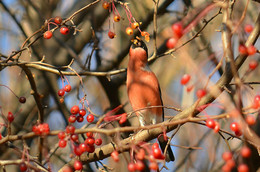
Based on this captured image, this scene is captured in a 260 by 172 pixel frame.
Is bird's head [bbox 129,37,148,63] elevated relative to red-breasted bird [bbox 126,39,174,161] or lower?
elevated

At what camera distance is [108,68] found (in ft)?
14.6

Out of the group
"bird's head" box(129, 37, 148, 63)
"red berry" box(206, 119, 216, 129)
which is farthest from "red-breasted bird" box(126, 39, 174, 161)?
"red berry" box(206, 119, 216, 129)

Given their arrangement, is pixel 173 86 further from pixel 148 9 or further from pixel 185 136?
pixel 148 9

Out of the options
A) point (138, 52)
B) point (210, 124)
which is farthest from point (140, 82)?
point (210, 124)

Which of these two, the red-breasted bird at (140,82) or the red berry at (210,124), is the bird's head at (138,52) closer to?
the red-breasted bird at (140,82)

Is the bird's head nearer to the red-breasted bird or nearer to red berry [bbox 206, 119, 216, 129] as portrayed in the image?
the red-breasted bird

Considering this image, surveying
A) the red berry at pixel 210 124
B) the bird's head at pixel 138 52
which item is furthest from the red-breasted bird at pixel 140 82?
the red berry at pixel 210 124

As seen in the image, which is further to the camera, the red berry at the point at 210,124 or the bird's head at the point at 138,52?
the bird's head at the point at 138,52

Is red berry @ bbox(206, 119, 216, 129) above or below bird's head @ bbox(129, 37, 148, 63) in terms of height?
below

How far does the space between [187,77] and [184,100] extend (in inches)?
131

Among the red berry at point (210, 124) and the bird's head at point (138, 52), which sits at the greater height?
the bird's head at point (138, 52)

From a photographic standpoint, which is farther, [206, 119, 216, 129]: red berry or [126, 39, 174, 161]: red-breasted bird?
[126, 39, 174, 161]: red-breasted bird

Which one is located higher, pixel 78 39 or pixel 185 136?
pixel 78 39

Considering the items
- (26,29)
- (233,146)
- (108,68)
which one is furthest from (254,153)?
(26,29)
